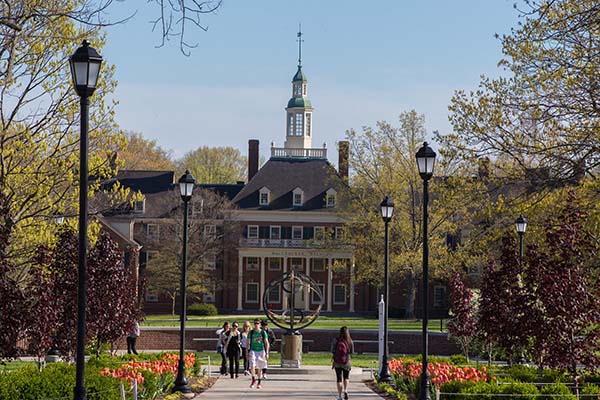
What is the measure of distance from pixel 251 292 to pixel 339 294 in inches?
274

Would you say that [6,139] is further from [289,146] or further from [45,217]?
[289,146]

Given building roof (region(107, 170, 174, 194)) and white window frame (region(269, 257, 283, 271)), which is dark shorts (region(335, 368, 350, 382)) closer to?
building roof (region(107, 170, 174, 194))

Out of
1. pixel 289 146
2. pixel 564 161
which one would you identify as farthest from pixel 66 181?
pixel 289 146

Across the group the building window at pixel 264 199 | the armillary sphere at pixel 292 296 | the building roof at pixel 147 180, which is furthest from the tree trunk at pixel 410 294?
the building roof at pixel 147 180

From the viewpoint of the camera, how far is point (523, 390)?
18812 millimetres

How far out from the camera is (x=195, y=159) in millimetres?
103438

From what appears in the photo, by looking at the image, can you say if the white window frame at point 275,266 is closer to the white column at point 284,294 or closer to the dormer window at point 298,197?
the white column at point 284,294

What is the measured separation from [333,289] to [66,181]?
54.8 meters

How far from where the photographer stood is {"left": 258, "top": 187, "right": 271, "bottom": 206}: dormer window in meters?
80.6

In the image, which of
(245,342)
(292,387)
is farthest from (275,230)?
(292,387)

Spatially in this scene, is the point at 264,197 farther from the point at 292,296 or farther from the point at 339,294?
the point at 292,296

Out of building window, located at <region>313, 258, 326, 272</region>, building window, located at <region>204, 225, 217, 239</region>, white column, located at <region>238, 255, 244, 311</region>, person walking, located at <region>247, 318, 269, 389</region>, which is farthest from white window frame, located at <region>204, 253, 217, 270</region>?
person walking, located at <region>247, 318, 269, 389</region>

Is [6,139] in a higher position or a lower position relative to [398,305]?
higher

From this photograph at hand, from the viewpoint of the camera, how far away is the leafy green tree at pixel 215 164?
101650mm
